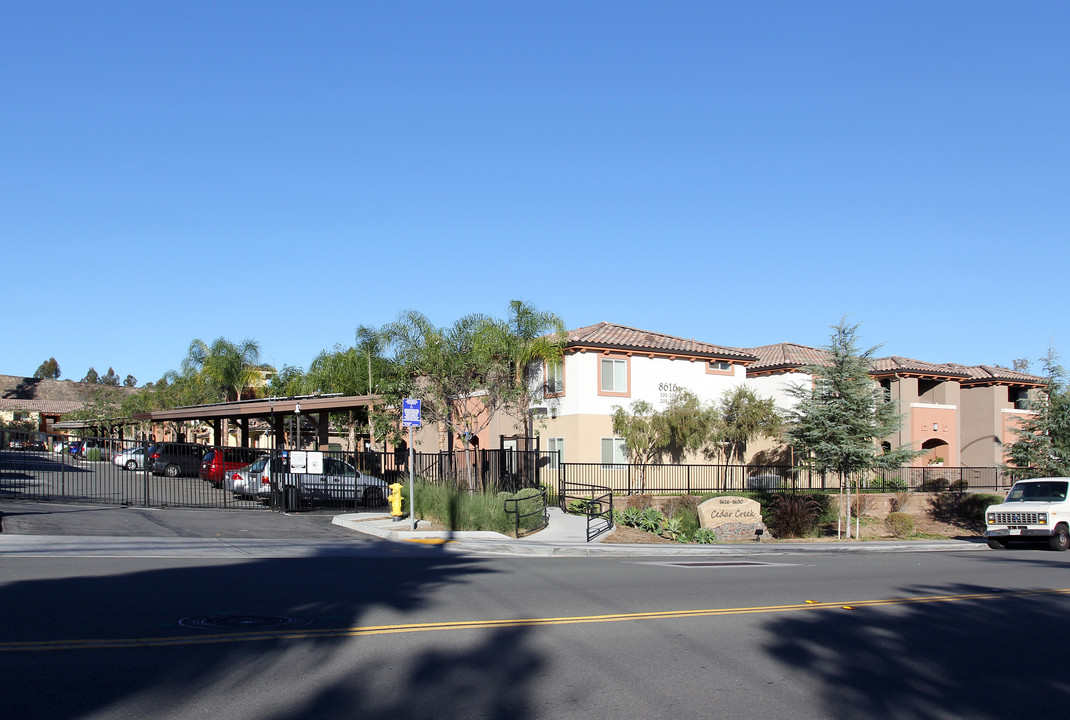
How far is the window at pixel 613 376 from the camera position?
35.7 metres

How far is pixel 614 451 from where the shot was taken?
35688mm

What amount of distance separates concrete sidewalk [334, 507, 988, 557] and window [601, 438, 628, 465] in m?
9.39

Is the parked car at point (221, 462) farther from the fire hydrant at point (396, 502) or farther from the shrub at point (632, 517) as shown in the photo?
the shrub at point (632, 517)

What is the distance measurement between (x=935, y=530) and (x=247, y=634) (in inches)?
1304

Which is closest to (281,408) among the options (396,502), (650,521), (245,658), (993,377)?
(396,502)

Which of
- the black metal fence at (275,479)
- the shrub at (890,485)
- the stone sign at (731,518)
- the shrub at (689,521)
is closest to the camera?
the black metal fence at (275,479)

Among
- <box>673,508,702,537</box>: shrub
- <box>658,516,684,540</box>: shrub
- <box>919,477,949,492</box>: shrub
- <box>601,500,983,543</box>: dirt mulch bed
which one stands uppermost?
<box>658,516,684,540</box>: shrub

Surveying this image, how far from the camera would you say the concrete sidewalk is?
19.4 m

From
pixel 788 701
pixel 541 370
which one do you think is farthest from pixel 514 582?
pixel 541 370

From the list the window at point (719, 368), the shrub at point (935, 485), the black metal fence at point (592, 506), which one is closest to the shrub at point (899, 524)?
the shrub at point (935, 485)

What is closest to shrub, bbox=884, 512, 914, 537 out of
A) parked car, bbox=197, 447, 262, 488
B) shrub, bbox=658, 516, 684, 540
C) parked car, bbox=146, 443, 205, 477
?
shrub, bbox=658, 516, 684, 540

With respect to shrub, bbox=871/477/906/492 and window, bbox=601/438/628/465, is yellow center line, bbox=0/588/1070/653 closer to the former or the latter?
window, bbox=601/438/628/465

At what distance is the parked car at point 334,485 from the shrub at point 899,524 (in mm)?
19517

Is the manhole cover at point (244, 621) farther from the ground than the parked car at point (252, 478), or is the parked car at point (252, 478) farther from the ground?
the manhole cover at point (244, 621)
